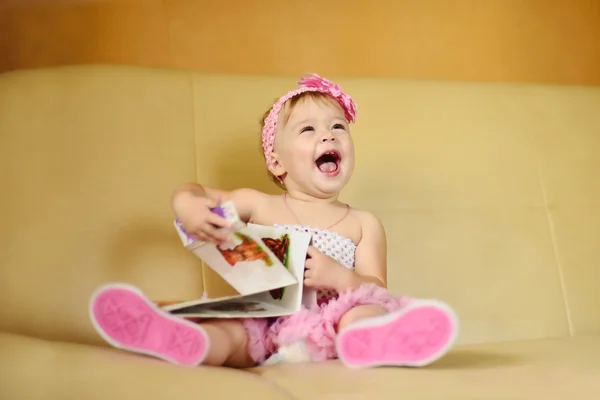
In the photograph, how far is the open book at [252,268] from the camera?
1.00m

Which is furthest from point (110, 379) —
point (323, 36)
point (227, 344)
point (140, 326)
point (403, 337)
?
point (323, 36)

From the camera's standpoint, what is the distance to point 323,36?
191cm

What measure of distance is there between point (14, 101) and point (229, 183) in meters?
0.48

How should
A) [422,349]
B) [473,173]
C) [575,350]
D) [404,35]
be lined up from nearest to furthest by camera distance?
[422,349]
[575,350]
[473,173]
[404,35]

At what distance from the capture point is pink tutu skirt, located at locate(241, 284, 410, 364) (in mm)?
1064

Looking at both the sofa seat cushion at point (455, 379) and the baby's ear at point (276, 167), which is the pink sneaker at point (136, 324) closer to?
the sofa seat cushion at point (455, 379)

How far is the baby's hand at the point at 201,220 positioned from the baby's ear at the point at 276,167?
0.32 m

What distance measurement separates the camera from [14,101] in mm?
1414

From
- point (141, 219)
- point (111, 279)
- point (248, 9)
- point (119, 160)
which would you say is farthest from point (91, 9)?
point (111, 279)

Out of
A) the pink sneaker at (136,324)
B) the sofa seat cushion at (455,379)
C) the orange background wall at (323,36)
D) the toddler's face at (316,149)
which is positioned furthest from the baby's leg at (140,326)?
the orange background wall at (323,36)

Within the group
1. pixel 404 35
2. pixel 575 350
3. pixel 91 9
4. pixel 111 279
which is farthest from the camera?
pixel 404 35

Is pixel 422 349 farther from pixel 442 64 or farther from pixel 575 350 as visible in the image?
pixel 442 64

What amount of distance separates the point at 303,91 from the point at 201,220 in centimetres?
43

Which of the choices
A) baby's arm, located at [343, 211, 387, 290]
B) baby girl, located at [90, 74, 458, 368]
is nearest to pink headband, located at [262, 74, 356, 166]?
baby girl, located at [90, 74, 458, 368]
